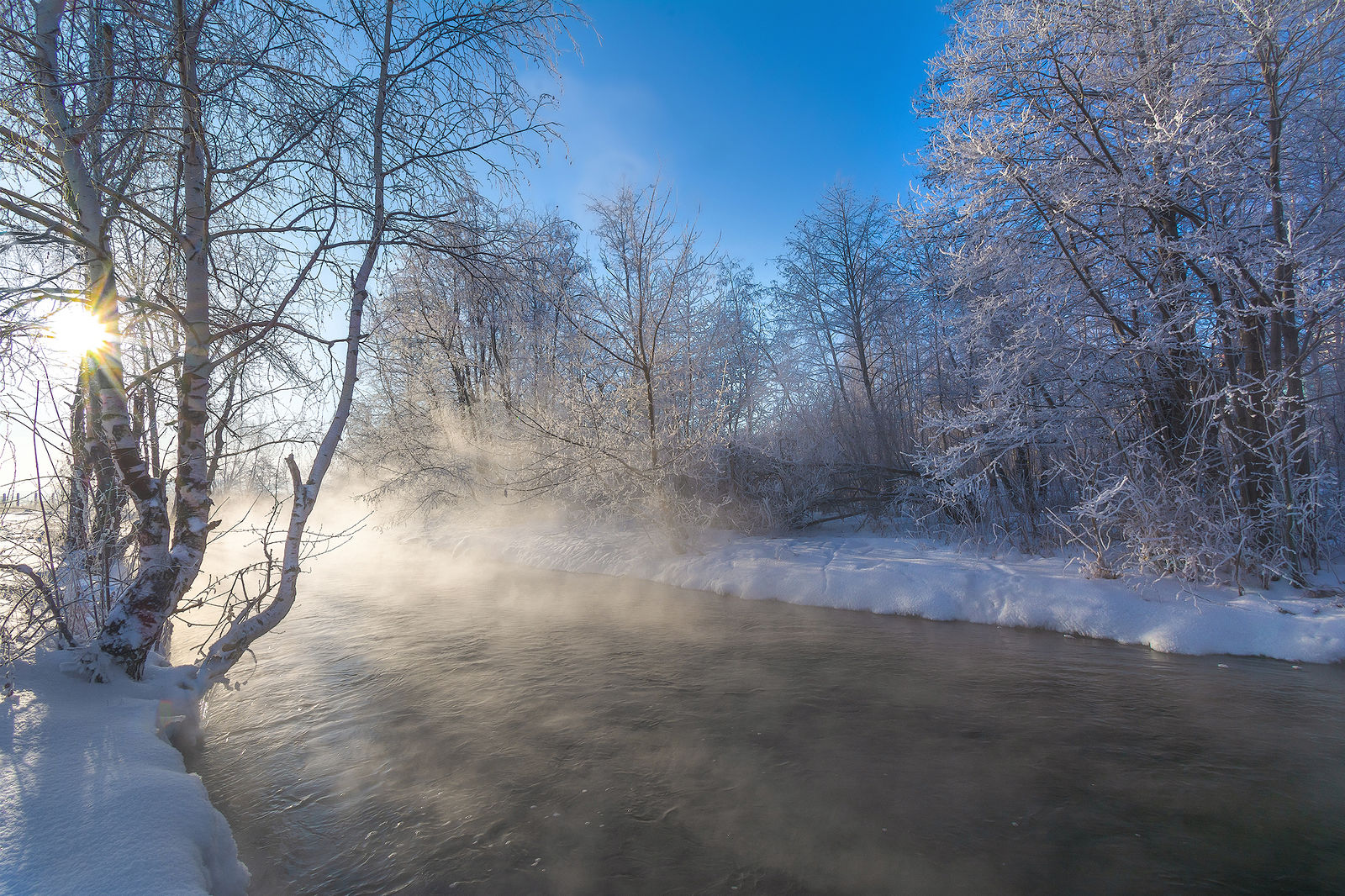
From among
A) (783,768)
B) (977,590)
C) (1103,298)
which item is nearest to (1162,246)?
(1103,298)

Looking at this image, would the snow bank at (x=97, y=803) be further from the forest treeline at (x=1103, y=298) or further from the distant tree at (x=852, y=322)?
the distant tree at (x=852, y=322)

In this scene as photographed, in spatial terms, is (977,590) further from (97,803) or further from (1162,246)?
(97,803)

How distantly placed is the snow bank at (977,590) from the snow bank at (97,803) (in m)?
7.56

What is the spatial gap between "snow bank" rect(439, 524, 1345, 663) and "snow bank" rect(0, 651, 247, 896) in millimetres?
7562

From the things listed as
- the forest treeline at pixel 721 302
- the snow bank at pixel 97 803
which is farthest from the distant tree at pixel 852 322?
the snow bank at pixel 97 803

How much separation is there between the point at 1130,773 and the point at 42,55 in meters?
8.09

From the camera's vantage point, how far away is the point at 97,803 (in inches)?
97.1

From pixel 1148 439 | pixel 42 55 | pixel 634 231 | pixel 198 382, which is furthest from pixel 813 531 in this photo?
pixel 42 55

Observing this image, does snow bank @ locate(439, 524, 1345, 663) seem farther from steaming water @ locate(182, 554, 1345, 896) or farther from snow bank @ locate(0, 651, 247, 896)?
snow bank @ locate(0, 651, 247, 896)

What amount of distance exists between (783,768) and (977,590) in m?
5.20

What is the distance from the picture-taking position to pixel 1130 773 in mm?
3896

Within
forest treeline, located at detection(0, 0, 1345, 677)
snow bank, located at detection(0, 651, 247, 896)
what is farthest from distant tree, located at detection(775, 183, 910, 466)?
snow bank, located at detection(0, 651, 247, 896)

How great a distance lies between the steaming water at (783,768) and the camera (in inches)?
120

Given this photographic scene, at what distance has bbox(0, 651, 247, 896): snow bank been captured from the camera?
2.10 meters
